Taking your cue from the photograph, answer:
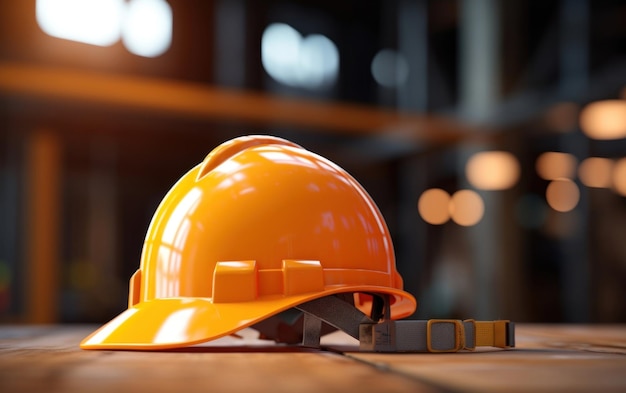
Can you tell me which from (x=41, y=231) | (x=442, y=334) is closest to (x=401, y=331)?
(x=442, y=334)

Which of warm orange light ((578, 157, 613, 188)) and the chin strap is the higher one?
warm orange light ((578, 157, 613, 188))

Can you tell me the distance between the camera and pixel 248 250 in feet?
5.60

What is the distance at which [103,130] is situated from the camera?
7781mm

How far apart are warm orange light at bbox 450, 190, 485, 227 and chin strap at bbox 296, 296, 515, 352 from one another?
6.83 metres

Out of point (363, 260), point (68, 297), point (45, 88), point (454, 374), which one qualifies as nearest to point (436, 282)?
point (68, 297)

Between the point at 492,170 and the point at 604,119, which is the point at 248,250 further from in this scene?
the point at 492,170

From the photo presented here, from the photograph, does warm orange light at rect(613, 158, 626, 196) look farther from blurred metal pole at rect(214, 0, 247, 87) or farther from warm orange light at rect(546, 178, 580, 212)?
blurred metal pole at rect(214, 0, 247, 87)

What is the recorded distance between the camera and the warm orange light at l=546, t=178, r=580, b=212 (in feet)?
23.3

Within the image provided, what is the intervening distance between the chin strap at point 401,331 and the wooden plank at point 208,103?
192 inches

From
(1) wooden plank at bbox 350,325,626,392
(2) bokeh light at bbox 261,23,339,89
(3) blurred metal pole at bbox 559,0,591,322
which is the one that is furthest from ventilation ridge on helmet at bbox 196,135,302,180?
(2) bokeh light at bbox 261,23,339,89

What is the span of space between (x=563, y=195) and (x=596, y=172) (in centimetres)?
38

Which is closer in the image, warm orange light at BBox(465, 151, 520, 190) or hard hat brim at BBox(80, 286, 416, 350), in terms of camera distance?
hard hat brim at BBox(80, 286, 416, 350)

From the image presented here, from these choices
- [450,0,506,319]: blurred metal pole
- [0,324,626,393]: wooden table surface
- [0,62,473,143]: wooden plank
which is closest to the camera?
[0,324,626,393]: wooden table surface

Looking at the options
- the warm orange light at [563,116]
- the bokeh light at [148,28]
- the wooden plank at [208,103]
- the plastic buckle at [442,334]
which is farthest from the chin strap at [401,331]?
the warm orange light at [563,116]
